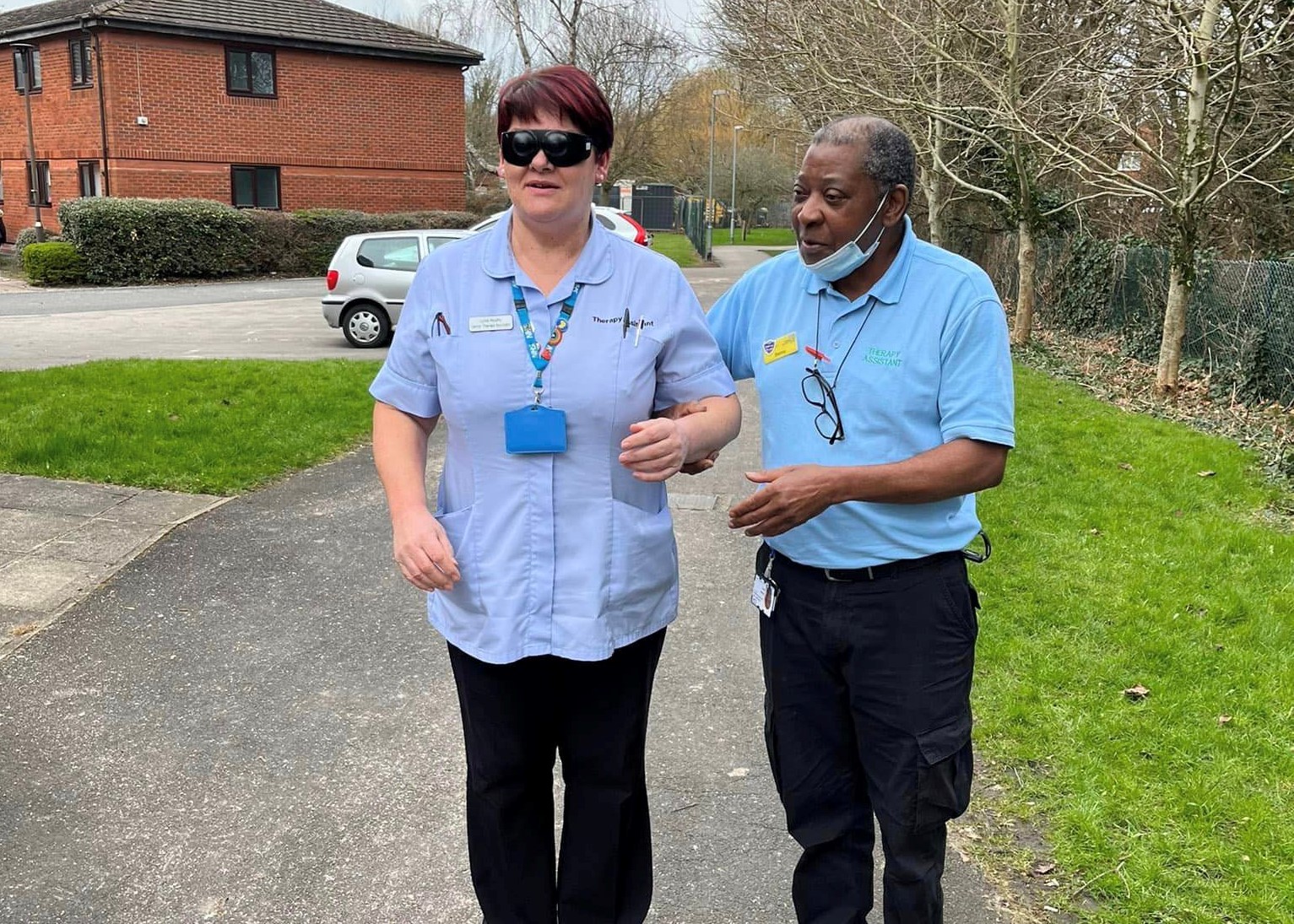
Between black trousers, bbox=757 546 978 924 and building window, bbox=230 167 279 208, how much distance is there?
2986 cm

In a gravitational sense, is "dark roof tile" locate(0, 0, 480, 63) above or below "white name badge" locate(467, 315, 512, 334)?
above

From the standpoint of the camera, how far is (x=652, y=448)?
212 centimetres

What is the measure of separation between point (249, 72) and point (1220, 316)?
84.2 feet

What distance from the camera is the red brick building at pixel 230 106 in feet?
90.2

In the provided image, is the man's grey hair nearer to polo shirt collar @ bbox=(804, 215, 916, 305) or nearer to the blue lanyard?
A: polo shirt collar @ bbox=(804, 215, 916, 305)

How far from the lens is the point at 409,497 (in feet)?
7.50

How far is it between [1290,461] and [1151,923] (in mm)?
6141

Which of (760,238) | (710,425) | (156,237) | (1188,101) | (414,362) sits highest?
(1188,101)

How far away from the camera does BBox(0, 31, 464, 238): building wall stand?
90.5 feet

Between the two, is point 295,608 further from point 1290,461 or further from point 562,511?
point 1290,461

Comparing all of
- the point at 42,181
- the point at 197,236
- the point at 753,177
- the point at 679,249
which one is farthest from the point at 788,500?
the point at 753,177

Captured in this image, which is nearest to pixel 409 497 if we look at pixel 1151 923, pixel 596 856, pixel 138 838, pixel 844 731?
pixel 596 856

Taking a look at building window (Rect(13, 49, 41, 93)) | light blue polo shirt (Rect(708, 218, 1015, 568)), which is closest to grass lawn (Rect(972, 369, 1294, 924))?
light blue polo shirt (Rect(708, 218, 1015, 568))

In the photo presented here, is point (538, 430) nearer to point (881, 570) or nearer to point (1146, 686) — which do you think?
point (881, 570)
